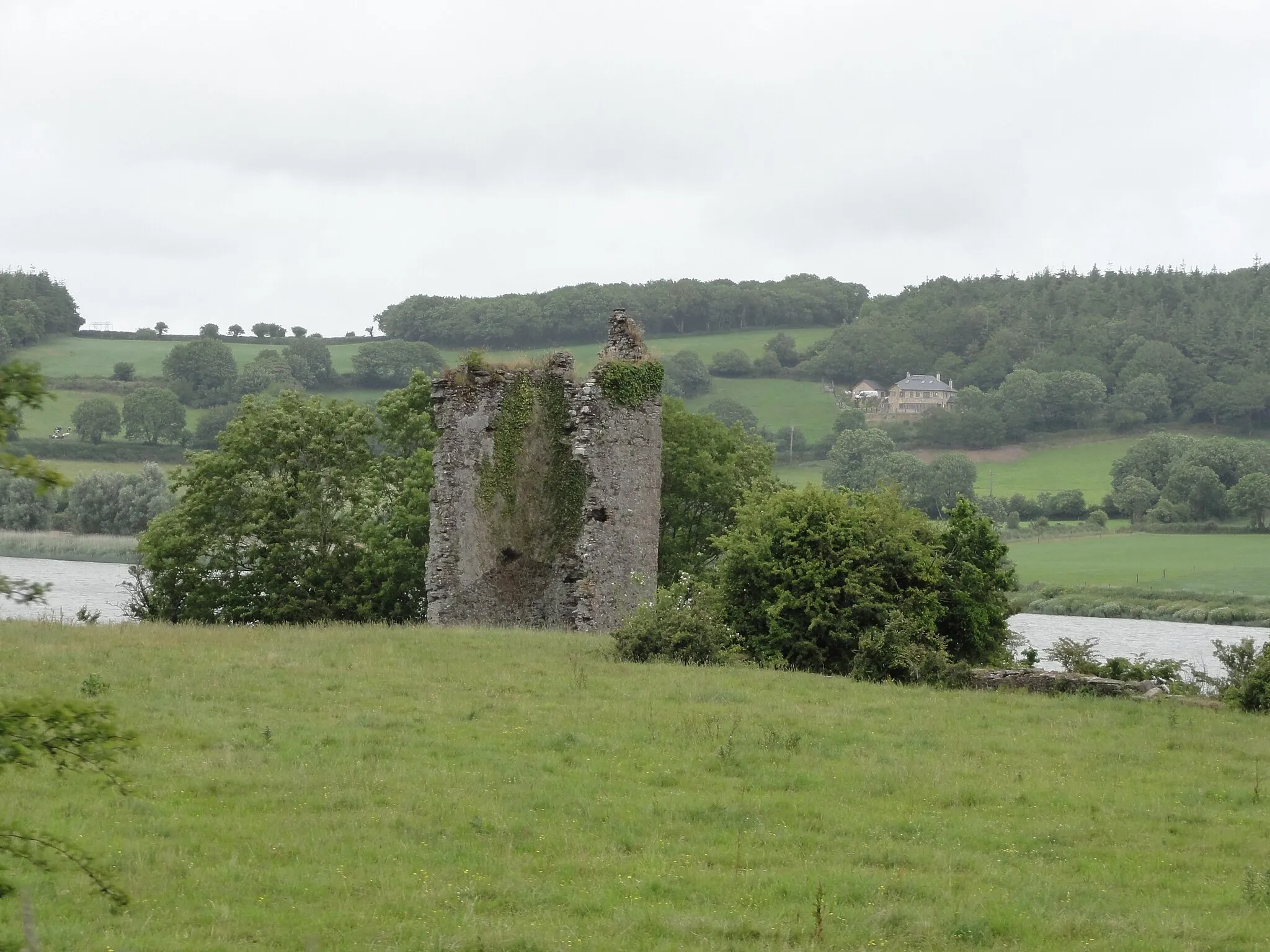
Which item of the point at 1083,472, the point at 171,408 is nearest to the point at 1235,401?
the point at 1083,472

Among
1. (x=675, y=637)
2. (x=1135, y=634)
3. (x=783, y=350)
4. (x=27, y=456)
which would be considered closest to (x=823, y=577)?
(x=675, y=637)

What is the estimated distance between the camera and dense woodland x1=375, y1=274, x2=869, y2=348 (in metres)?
96.8

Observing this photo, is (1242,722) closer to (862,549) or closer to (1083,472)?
(862,549)

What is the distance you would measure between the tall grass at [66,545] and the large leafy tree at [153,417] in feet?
49.9

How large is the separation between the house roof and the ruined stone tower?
301 ft

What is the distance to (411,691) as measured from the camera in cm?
1600

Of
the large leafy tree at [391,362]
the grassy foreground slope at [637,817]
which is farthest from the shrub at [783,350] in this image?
the grassy foreground slope at [637,817]

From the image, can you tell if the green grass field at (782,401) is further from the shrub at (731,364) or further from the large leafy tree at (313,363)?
the large leafy tree at (313,363)

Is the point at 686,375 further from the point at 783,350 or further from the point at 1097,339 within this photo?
the point at 1097,339

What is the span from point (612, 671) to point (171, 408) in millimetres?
65946

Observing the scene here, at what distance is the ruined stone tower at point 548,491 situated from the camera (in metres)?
25.8

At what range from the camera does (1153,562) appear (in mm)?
67688

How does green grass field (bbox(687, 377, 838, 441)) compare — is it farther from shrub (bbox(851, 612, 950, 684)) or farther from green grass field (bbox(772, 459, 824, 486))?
shrub (bbox(851, 612, 950, 684))

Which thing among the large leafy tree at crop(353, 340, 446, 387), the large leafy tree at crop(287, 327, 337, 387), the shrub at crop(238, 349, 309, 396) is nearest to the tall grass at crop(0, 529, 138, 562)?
the shrub at crop(238, 349, 309, 396)
